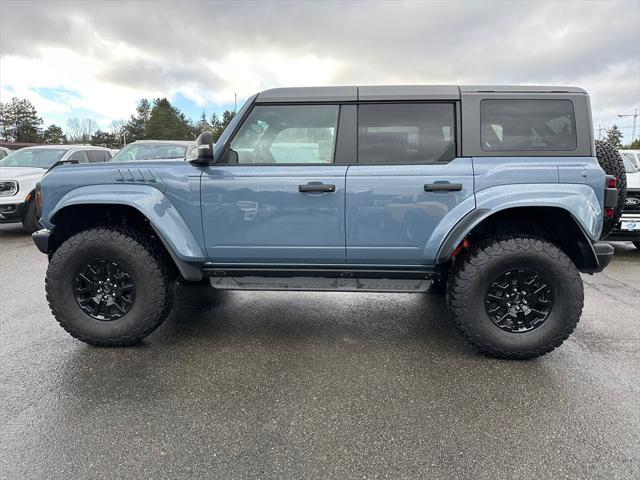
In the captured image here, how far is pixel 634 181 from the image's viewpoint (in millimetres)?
6645

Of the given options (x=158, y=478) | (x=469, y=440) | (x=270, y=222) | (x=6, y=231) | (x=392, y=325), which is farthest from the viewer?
(x=6, y=231)

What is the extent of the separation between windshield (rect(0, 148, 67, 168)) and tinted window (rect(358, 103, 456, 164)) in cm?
861

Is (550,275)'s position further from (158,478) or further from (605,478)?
(158,478)

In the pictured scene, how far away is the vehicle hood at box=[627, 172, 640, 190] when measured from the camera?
21.3 feet

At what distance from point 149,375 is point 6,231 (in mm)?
8214

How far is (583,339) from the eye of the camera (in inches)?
131

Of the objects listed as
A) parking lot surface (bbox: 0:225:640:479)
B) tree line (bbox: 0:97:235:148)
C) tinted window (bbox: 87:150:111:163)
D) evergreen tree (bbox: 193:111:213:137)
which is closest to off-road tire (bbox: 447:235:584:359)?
parking lot surface (bbox: 0:225:640:479)

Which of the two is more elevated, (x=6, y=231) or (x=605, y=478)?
(x=6, y=231)

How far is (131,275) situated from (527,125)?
307cm

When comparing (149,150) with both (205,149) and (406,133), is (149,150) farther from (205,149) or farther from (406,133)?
(406,133)

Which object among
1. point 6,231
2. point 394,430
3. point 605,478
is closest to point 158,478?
point 394,430

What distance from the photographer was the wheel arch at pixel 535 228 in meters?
2.75

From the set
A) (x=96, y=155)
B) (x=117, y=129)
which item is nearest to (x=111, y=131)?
(x=117, y=129)

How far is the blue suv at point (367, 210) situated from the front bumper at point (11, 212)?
18.7 feet
